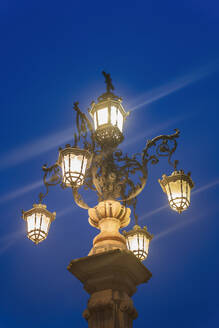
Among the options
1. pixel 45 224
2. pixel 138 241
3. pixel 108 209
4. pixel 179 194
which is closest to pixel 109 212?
pixel 108 209

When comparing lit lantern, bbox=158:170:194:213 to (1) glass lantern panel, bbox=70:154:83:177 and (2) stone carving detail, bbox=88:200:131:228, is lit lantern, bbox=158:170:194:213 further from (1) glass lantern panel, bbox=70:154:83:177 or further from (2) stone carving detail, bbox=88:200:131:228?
(1) glass lantern panel, bbox=70:154:83:177

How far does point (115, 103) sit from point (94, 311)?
425cm

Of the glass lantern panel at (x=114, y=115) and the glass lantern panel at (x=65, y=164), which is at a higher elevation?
the glass lantern panel at (x=114, y=115)

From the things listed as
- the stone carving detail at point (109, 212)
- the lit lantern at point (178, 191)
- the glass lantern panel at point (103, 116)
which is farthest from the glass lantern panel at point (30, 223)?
the lit lantern at point (178, 191)

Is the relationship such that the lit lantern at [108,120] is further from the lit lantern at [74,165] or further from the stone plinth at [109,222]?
the stone plinth at [109,222]

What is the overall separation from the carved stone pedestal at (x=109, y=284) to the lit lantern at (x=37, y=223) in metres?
2.08

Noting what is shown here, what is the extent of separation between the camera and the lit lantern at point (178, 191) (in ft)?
24.9

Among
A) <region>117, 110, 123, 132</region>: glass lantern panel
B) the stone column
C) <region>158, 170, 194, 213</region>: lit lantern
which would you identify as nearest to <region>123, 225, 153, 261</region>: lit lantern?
<region>158, 170, 194, 213</region>: lit lantern

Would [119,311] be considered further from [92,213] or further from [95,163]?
[95,163]

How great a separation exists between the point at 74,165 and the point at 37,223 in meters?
1.66

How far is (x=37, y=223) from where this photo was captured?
314 inches

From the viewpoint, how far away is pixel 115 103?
8273mm

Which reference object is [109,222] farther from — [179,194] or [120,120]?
[120,120]

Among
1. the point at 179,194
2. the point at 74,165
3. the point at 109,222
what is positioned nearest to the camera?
the point at 109,222
